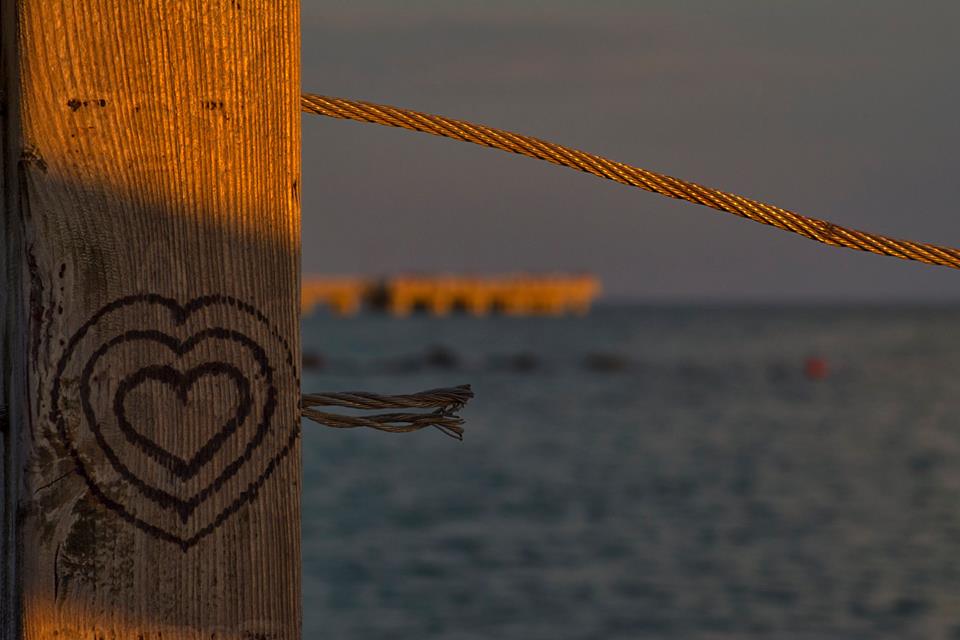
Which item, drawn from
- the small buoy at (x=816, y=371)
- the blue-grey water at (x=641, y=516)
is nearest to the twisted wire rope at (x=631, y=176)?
the blue-grey water at (x=641, y=516)

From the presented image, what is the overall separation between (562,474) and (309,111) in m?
21.6

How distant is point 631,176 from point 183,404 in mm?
647

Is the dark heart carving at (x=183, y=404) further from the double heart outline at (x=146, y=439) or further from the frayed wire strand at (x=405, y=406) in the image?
the frayed wire strand at (x=405, y=406)

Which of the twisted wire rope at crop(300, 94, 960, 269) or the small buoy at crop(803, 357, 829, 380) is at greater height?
the small buoy at crop(803, 357, 829, 380)

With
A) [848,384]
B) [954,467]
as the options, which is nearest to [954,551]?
[954,467]

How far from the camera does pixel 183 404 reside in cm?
123

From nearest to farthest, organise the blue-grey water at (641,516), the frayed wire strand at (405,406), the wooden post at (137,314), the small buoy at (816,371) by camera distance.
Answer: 1. the wooden post at (137,314)
2. the frayed wire strand at (405,406)
3. the blue-grey water at (641,516)
4. the small buoy at (816,371)

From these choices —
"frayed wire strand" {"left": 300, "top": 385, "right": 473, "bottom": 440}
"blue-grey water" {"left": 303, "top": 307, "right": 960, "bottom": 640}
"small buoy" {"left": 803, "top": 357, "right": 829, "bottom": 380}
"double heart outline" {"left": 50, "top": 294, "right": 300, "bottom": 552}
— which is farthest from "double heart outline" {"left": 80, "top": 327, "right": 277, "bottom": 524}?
"small buoy" {"left": 803, "top": 357, "right": 829, "bottom": 380}

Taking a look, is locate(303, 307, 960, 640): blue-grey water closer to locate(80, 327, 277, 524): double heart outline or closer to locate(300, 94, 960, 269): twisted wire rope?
locate(300, 94, 960, 269): twisted wire rope

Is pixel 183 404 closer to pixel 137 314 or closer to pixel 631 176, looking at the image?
pixel 137 314

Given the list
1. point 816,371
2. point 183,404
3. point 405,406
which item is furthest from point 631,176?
point 816,371

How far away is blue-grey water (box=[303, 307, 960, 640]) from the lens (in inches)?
492

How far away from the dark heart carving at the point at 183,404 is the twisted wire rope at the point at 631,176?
0.41 metres

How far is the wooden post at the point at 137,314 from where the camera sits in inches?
47.3
